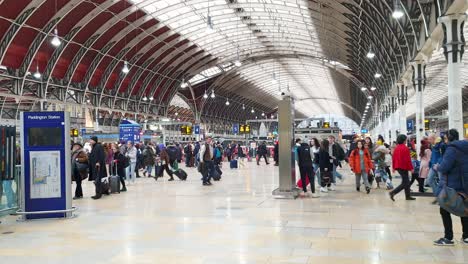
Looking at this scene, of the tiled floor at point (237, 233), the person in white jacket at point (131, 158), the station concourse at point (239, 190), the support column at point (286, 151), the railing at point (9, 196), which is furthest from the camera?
the person in white jacket at point (131, 158)

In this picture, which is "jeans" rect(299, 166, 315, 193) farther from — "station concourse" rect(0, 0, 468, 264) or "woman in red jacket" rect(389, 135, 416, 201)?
"woman in red jacket" rect(389, 135, 416, 201)

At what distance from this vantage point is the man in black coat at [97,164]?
13305 millimetres

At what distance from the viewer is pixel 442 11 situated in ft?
39.8

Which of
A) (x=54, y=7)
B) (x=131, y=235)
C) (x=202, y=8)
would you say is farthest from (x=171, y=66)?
(x=131, y=235)

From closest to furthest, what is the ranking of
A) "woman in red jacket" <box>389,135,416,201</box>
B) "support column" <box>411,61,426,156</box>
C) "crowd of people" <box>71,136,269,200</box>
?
"woman in red jacket" <box>389,135,416,201</box>, "crowd of people" <box>71,136,269,200</box>, "support column" <box>411,61,426,156</box>

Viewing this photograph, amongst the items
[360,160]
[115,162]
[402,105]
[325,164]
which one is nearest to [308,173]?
[325,164]

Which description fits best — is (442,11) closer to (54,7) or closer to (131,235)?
(131,235)

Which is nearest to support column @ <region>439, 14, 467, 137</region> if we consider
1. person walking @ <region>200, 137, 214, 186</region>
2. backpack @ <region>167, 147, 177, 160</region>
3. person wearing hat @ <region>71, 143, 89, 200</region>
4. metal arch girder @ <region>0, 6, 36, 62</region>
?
person walking @ <region>200, 137, 214, 186</region>

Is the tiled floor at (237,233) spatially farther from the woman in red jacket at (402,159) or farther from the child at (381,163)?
the child at (381,163)

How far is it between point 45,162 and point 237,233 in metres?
4.44

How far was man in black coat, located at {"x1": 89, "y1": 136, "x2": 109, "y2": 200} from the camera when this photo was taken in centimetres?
1330

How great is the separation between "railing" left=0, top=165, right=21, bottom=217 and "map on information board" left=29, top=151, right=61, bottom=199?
42 centimetres

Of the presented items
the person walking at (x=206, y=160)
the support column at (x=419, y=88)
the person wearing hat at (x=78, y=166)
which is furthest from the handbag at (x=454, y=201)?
the support column at (x=419, y=88)

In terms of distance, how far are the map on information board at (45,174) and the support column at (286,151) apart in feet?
18.8
